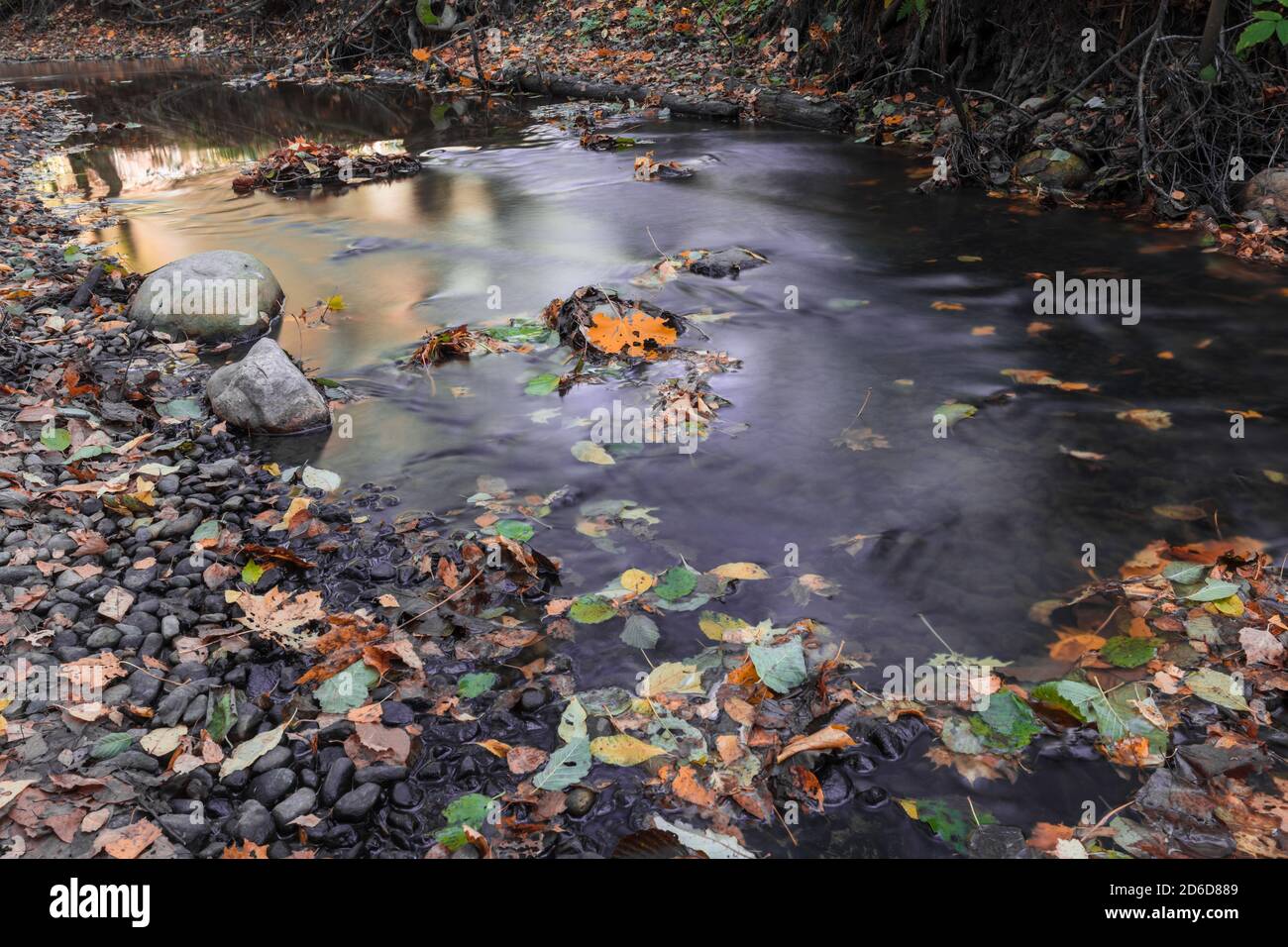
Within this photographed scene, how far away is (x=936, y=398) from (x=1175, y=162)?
4954 mm

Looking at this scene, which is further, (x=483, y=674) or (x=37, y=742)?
(x=483, y=674)

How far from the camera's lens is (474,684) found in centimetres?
317

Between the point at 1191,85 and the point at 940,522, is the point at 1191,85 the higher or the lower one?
the higher one

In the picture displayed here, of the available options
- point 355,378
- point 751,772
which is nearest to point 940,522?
point 751,772

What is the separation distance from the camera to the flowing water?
3.60m

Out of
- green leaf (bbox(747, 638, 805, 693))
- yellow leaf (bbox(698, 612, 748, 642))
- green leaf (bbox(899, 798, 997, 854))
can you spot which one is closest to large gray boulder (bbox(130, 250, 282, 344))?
yellow leaf (bbox(698, 612, 748, 642))

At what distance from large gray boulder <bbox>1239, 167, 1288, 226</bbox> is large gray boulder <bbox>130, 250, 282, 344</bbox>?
27.7 ft

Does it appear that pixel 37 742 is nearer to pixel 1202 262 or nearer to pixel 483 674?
pixel 483 674

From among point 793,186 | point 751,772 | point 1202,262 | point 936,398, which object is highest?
point 793,186

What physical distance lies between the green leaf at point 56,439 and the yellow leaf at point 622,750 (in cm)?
343

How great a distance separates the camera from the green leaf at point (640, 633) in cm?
335

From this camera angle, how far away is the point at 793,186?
9922mm

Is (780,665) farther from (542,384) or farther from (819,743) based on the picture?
(542,384)
